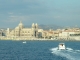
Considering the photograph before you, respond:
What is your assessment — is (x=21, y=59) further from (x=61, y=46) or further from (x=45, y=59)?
(x=61, y=46)

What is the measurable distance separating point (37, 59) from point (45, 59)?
A: 1.21 metres

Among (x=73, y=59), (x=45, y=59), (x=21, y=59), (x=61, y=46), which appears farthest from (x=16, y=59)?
(x=61, y=46)

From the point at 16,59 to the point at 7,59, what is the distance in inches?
53.0

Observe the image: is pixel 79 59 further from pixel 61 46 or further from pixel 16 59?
pixel 61 46

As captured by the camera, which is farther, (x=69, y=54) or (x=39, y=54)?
(x=39, y=54)

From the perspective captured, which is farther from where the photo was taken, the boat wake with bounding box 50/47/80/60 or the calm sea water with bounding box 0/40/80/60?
the calm sea water with bounding box 0/40/80/60

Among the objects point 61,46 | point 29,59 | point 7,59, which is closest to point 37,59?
point 29,59

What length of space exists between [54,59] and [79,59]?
4.28 meters

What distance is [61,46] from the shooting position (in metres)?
75.1

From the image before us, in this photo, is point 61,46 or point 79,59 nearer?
point 79,59

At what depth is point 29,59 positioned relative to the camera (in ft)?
165

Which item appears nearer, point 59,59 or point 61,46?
point 59,59

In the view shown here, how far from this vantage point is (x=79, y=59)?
48.0 metres

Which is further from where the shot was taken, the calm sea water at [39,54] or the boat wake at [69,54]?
the calm sea water at [39,54]
